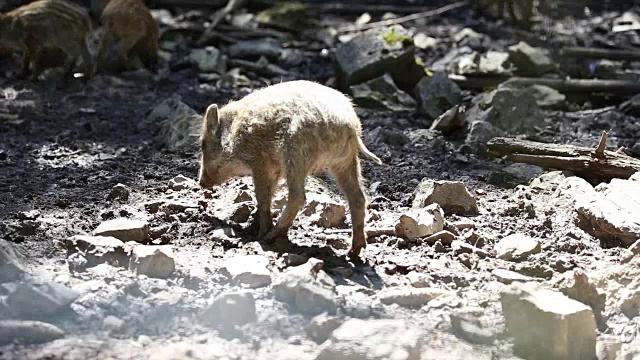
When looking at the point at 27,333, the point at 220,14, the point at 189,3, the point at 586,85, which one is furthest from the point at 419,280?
the point at 189,3

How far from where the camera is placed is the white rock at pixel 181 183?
19.9 feet

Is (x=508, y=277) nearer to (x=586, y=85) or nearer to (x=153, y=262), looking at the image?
(x=153, y=262)

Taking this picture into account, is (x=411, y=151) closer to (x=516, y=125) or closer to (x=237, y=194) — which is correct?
(x=516, y=125)

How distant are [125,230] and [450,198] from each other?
2.08 m

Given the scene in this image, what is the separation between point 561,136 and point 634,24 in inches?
209

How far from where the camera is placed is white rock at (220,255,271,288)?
4.38 metres

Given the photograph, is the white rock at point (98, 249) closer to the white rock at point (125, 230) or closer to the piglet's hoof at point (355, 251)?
the white rock at point (125, 230)

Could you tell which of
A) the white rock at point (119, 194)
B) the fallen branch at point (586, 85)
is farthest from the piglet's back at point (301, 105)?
the fallen branch at point (586, 85)

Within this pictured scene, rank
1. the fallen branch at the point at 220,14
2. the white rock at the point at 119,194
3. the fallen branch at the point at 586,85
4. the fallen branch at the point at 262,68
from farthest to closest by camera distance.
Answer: the fallen branch at the point at 220,14
the fallen branch at the point at 262,68
the fallen branch at the point at 586,85
the white rock at the point at 119,194

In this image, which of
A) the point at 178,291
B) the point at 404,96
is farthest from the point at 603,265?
the point at 404,96

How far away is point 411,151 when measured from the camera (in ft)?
23.6

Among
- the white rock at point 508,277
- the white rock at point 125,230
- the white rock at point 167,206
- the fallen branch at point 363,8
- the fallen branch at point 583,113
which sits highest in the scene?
the white rock at point 125,230

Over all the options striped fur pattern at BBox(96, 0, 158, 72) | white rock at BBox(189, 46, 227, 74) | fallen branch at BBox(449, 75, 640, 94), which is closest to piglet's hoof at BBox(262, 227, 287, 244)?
fallen branch at BBox(449, 75, 640, 94)

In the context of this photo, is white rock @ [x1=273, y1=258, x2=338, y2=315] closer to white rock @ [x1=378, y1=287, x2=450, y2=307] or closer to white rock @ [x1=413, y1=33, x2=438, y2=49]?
white rock @ [x1=378, y1=287, x2=450, y2=307]
